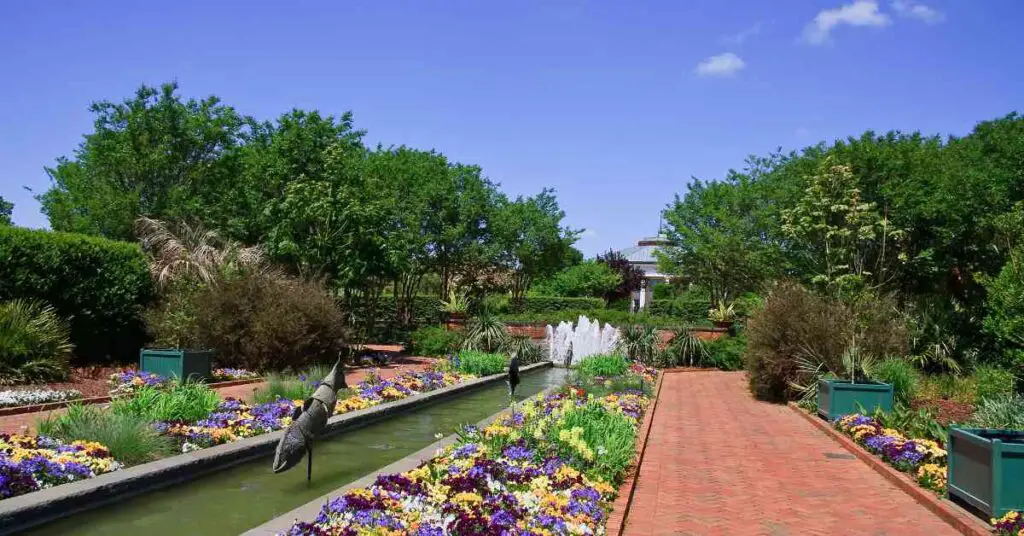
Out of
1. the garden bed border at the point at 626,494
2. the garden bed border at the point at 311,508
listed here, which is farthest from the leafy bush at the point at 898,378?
the garden bed border at the point at 311,508

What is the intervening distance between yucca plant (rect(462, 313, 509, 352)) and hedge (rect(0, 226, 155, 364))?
9165 mm

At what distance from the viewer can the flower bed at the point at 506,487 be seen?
17.0 ft

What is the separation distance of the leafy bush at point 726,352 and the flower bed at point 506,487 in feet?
51.3

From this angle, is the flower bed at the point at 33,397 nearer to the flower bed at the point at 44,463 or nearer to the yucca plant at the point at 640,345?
the flower bed at the point at 44,463

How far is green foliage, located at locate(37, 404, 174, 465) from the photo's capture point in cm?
740

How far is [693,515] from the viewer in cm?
673

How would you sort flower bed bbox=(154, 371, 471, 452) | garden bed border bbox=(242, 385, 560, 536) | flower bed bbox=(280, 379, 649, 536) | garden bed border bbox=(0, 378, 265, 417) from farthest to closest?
garden bed border bbox=(0, 378, 265, 417) → flower bed bbox=(154, 371, 471, 452) → garden bed border bbox=(242, 385, 560, 536) → flower bed bbox=(280, 379, 649, 536)

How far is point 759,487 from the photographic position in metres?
7.95

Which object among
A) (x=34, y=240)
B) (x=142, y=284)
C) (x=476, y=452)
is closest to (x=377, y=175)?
(x=142, y=284)

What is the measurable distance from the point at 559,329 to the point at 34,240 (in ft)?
55.1

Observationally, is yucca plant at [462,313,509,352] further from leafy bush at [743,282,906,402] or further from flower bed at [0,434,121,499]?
flower bed at [0,434,121,499]

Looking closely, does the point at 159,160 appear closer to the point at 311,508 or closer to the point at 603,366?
the point at 603,366

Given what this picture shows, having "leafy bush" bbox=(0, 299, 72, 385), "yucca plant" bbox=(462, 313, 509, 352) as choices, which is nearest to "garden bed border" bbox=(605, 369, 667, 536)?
"leafy bush" bbox=(0, 299, 72, 385)

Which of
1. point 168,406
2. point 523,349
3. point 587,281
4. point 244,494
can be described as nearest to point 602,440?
point 244,494
